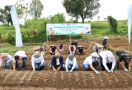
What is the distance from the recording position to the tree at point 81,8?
211ft

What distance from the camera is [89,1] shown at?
67812 mm

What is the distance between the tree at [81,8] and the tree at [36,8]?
12.7 ft

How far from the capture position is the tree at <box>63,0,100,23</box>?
64250 mm

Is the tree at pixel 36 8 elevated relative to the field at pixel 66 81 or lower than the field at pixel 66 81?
elevated

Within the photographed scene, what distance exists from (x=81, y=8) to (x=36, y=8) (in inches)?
273

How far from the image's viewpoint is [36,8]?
63.6 metres

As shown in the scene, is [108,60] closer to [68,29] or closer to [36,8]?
[68,29]

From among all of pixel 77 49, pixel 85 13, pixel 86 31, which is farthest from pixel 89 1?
pixel 77 49

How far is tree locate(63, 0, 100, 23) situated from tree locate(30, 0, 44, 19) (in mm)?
3878

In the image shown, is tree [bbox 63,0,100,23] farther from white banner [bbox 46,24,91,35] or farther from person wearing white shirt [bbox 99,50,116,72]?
person wearing white shirt [bbox 99,50,116,72]

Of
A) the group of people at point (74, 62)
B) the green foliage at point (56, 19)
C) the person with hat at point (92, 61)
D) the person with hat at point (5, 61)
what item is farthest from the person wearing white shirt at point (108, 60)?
the green foliage at point (56, 19)

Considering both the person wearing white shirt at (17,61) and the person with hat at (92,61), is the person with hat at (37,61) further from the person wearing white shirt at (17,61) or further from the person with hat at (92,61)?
the person with hat at (92,61)

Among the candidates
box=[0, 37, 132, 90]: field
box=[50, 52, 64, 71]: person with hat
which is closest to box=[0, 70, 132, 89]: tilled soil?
box=[0, 37, 132, 90]: field

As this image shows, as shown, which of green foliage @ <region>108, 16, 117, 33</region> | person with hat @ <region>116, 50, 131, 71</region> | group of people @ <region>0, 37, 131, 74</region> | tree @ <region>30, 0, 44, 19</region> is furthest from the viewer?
tree @ <region>30, 0, 44, 19</region>
